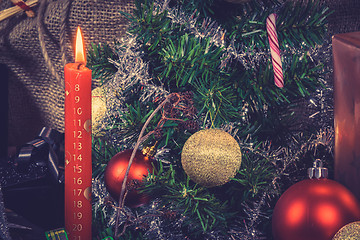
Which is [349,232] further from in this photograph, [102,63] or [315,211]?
[102,63]

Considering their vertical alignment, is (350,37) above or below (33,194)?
above

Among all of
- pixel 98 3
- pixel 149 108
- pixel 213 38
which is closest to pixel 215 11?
pixel 213 38

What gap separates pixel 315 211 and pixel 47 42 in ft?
2.24

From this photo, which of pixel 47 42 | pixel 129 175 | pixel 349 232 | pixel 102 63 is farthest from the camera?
pixel 47 42

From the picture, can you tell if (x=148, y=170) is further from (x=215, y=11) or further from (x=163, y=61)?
(x=215, y=11)

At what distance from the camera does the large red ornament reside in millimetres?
449

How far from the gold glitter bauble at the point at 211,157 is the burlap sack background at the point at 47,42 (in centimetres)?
40

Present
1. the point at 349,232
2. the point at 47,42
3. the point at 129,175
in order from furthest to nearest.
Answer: the point at 47,42
the point at 129,175
the point at 349,232

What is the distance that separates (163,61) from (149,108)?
0.08m

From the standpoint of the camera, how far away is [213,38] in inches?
23.5

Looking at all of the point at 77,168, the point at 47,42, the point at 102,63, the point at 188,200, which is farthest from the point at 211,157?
the point at 47,42

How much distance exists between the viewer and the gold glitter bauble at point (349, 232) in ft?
1.35

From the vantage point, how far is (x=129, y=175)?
0.54 m

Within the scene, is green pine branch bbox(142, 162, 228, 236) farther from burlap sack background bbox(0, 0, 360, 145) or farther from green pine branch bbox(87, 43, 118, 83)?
burlap sack background bbox(0, 0, 360, 145)
